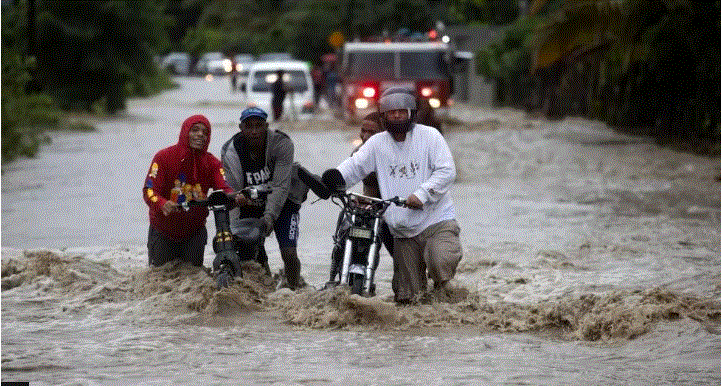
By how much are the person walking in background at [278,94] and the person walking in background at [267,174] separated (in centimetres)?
2594

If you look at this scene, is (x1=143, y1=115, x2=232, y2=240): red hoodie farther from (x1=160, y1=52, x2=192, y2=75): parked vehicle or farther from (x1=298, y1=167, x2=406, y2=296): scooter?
(x1=160, y1=52, x2=192, y2=75): parked vehicle

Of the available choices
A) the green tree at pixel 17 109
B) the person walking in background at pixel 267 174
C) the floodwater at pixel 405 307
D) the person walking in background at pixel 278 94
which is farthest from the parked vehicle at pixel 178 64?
the person walking in background at pixel 267 174

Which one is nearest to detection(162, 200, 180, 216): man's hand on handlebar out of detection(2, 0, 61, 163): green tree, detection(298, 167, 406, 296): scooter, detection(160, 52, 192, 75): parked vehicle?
detection(298, 167, 406, 296): scooter

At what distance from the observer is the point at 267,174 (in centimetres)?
1155

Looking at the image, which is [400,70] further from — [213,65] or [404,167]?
[213,65]

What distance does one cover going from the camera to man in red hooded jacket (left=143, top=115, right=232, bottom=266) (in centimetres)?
1108

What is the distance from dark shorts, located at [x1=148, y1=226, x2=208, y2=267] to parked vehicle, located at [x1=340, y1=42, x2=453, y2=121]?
22.5 m

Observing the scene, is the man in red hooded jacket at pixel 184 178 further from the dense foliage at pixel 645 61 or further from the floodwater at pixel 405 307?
the dense foliage at pixel 645 61

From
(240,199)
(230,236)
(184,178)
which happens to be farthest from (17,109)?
(240,199)

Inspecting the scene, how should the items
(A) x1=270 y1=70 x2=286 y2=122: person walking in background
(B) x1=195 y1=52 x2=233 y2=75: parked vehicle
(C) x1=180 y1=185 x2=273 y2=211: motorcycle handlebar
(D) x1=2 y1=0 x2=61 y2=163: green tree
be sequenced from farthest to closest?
(B) x1=195 y1=52 x2=233 y2=75: parked vehicle < (A) x1=270 y1=70 x2=286 y2=122: person walking in background < (D) x1=2 y1=0 x2=61 y2=163: green tree < (C) x1=180 y1=185 x2=273 y2=211: motorcycle handlebar

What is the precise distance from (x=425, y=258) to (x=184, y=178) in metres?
1.76

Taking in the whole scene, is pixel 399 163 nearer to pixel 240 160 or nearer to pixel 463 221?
pixel 240 160

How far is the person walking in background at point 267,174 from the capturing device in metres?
11.4

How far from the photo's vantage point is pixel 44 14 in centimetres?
4328
